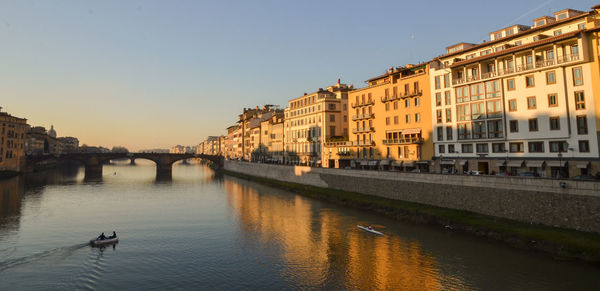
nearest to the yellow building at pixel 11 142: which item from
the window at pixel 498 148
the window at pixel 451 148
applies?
the window at pixel 451 148

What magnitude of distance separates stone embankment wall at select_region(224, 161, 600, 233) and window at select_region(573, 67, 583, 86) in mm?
14815

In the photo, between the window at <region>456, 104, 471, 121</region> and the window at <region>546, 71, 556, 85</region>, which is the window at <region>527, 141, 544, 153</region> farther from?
the window at <region>456, 104, 471, 121</region>

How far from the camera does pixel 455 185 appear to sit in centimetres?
4116

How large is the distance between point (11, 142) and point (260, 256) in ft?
395

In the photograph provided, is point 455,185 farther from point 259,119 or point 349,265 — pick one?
point 259,119

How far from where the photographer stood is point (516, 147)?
44.5 metres

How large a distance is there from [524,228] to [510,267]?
24.6 feet

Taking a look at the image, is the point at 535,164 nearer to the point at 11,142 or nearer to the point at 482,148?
the point at 482,148

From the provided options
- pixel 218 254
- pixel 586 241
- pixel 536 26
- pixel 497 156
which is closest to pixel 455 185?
pixel 497 156

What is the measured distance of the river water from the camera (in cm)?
2397

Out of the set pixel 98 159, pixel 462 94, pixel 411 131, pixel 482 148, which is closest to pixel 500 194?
pixel 482 148

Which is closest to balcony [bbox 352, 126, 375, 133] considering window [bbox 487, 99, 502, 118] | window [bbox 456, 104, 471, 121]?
window [bbox 456, 104, 471, 121]

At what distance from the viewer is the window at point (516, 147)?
1729 inches

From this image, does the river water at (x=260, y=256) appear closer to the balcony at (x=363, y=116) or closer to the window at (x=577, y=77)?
the window at (x=577, y=77)
